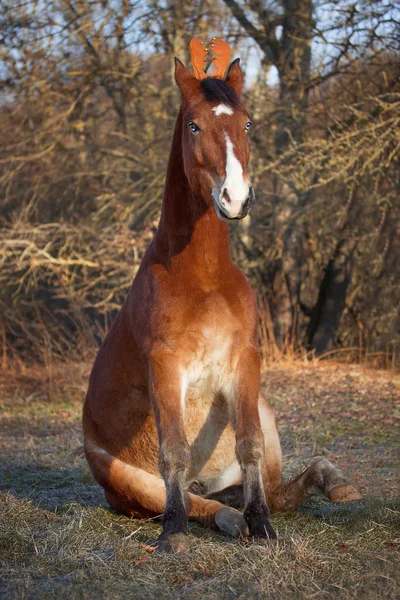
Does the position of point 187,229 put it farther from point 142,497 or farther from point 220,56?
point 142,497

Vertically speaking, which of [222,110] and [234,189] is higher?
[222,110]

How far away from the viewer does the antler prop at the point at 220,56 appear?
414 centimetres

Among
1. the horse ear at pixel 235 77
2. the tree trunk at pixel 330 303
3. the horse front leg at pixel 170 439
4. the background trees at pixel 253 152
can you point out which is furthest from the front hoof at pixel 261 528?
the tree trunk at pixel 330 303

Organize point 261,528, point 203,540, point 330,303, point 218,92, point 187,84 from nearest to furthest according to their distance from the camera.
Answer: point 261,528, point 203,540, point 218,92, point 187,84, point 330,303

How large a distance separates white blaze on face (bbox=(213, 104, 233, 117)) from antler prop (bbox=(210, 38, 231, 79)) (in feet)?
1.90

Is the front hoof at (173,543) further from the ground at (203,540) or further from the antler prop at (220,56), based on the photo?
the antler prop at (220,56)

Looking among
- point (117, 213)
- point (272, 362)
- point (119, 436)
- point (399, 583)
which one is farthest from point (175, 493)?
point (117, 213)

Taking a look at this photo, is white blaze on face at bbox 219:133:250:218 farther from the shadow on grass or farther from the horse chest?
the shadow on grass

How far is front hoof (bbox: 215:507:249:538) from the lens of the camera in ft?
11.8

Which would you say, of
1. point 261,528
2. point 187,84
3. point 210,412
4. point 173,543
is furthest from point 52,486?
point 187,84

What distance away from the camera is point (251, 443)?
3.65 meters

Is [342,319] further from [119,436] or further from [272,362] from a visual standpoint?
[119,436]

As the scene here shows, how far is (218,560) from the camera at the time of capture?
3160 millimetres

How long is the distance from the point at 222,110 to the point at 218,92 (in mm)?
136
